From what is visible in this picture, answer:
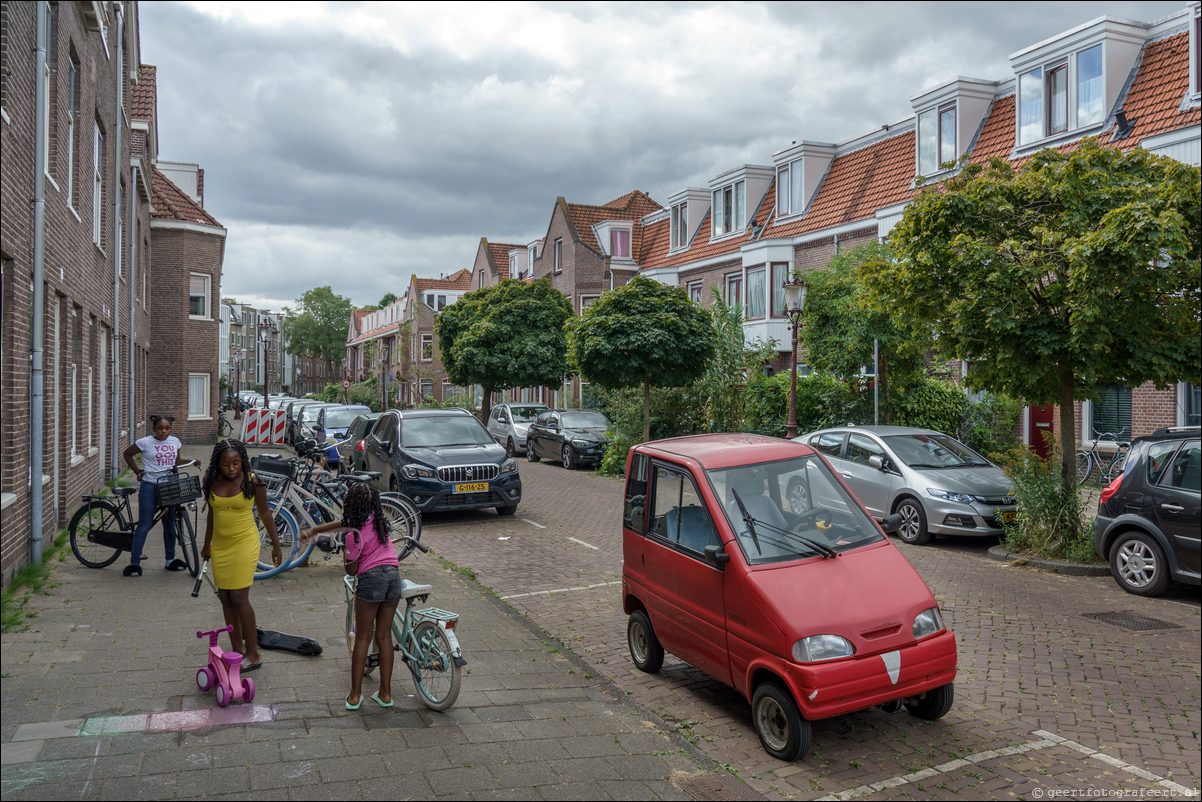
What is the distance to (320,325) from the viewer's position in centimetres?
10219

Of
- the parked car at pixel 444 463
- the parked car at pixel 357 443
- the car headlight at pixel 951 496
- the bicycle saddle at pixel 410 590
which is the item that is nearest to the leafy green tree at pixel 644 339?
the parked car at pixel 357 443

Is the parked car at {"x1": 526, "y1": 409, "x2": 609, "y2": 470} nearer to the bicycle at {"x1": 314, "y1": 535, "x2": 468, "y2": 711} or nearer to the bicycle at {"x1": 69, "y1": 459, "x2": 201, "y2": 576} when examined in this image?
the bicycle at {"x1": 69, "y1": 459, "x2": 201, "y2": 576}

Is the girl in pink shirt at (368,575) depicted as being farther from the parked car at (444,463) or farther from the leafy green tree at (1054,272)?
the parked car at (444,463)

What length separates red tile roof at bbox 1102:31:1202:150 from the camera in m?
15.5

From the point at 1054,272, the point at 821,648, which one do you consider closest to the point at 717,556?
the point at 821,648

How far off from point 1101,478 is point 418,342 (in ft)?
175

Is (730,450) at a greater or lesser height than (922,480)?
greater

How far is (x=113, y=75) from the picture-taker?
1587cm

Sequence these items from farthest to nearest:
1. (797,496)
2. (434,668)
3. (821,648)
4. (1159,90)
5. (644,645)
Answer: (1159,90)
(644,645)
(797,496)
(434,668)
(821,648)

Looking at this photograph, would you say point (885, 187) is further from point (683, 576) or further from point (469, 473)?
point (683, 576)

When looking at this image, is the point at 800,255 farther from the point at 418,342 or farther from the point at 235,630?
the point at 418,342

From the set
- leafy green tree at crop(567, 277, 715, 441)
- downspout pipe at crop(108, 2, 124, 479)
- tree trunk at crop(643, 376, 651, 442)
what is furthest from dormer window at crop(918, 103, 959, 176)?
downspout pipe at crop(108, 2, 124, 479)

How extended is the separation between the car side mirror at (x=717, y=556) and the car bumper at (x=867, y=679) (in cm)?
74

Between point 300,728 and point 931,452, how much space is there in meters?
9.78
